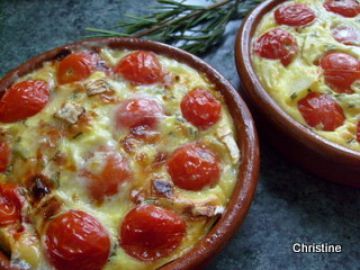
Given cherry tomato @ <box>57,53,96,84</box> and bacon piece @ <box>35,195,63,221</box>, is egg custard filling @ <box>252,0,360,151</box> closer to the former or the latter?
cherry tomato @ <box>57,53,96,84</box>

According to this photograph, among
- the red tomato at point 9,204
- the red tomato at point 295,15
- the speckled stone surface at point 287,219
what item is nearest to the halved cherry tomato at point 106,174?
the red tomato at point 9,204


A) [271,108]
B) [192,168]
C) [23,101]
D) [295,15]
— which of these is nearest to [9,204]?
[23,101]

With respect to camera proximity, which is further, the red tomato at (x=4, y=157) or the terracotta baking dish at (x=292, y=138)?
the terracotta baking dish at (x=292, y=138)

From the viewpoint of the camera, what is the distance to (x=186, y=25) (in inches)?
111

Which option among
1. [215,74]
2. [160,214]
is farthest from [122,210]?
[215,74]

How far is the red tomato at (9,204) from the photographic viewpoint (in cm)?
182

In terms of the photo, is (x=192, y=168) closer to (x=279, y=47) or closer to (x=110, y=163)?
(x=110, y=163)

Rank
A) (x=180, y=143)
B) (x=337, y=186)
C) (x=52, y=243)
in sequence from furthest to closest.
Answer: (x=337, y=186)
(x=180, y=143)
(x=52, y=243)

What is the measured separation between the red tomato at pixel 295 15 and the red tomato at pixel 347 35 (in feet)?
0.45

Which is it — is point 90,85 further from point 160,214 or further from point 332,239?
point 332,239

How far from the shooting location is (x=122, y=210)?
1.85 m

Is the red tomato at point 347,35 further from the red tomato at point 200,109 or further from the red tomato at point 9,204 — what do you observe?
the red tomato at point 9,204

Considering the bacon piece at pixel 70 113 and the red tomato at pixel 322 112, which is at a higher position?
the bacon piece at pixel 70 113

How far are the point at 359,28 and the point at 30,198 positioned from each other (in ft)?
5.61
